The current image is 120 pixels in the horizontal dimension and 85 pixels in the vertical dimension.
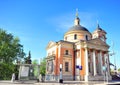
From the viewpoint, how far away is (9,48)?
4272 cm

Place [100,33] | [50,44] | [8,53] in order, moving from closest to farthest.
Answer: [8,53] → [50,44] → [100,33]

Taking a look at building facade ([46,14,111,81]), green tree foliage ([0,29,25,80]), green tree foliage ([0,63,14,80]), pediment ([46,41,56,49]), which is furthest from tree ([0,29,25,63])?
building facade ([46,14,111,81])

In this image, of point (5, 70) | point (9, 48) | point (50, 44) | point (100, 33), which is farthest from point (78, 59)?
point (5, 70)

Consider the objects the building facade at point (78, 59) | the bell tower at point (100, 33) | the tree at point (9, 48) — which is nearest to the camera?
the building facade at point (78, 59)

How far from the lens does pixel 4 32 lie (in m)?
44.3

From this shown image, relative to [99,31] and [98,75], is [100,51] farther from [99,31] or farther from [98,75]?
[99,31]

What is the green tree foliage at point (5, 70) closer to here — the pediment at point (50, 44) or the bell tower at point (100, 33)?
the pediment at point (50, 44)

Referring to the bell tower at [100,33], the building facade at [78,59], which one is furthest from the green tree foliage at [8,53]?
the bell tower at [100,33]

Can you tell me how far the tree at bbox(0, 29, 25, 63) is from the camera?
41.7 metres

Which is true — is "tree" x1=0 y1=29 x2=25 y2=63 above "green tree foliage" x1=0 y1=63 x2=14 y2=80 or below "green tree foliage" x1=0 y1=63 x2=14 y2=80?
above

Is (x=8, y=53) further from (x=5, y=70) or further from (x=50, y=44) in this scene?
(x=50, y=44)

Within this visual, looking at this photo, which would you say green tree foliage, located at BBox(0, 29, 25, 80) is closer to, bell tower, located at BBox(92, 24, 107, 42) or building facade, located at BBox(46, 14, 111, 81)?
building facade, located at BBox(46, 14, 111, 81)

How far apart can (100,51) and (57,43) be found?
12918mm

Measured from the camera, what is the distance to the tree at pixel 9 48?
137 feet
